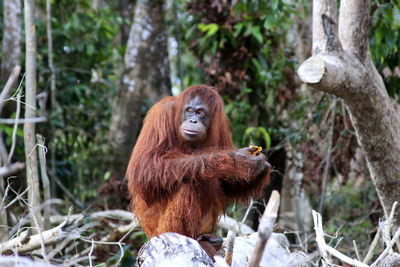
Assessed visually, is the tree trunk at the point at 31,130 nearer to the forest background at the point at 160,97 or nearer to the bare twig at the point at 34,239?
the bare twig at the point at 34,239

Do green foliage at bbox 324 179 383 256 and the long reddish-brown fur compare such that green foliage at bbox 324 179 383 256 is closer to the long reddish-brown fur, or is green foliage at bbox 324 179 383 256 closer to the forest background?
the forest background

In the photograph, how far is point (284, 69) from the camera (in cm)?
843

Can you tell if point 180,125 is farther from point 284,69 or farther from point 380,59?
point 284,69

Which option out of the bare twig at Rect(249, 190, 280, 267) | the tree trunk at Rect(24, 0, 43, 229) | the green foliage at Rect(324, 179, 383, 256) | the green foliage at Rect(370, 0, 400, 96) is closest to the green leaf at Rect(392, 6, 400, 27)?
the green foliage at Rect(370, 0, 400, 96)

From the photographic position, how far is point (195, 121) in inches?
198

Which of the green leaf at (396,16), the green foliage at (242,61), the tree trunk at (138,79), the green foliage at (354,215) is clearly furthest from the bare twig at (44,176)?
the green foliage at (354,215)

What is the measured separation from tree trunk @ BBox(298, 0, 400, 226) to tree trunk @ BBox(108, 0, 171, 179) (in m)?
3.63

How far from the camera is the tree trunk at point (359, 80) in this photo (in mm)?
4836

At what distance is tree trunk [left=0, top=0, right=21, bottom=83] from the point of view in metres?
7.48

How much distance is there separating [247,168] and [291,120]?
4.05 metres

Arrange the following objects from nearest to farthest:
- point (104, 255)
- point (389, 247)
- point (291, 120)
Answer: point (389, 247) < point (104, 255) < point (291, 120)

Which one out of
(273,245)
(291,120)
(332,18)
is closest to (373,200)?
(291,120)

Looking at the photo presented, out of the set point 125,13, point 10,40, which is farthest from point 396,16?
point 125,13

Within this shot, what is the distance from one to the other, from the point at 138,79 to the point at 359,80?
404cm
